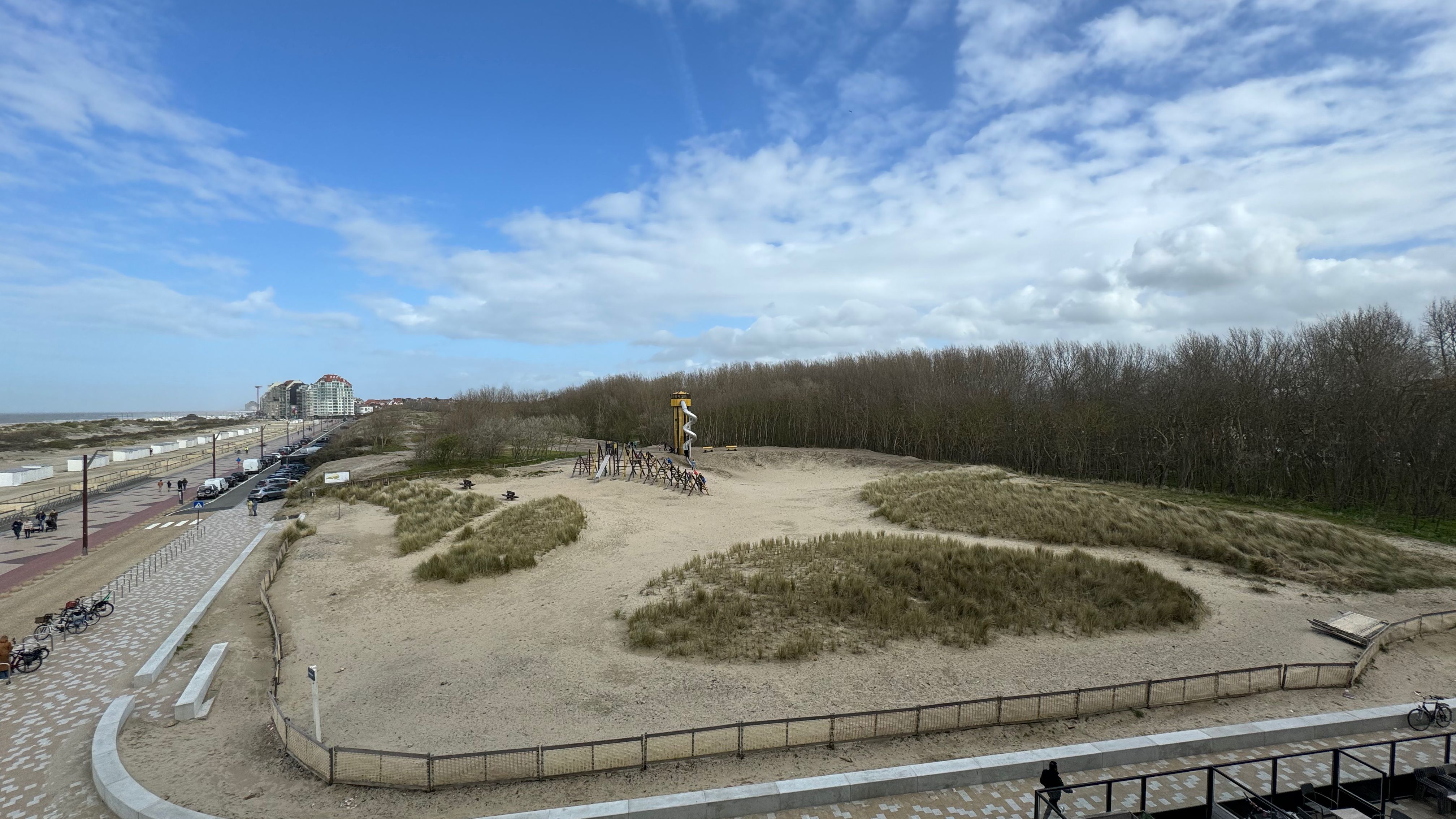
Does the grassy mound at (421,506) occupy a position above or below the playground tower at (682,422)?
below

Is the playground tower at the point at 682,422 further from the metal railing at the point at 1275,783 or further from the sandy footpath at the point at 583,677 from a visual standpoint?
the metal railing at the point at 1275,783

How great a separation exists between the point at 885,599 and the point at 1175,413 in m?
32.7

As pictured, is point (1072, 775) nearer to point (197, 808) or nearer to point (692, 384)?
point (197, 808)

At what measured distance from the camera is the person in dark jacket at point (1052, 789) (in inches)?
252

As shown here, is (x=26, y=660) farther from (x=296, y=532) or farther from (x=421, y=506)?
(x=421, y=506)

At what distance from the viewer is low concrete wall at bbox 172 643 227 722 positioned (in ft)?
34.3

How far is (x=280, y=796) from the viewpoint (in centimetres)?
→ 812

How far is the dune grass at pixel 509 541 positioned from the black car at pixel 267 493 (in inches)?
796

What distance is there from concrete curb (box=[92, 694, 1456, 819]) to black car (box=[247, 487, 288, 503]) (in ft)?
103

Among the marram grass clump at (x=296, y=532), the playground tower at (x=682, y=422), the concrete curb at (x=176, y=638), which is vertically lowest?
the concrete curb at (x=176, y=638)

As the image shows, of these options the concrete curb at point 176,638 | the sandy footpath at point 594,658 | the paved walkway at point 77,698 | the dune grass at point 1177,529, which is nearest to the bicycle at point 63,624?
the paved walkway at point 77,698

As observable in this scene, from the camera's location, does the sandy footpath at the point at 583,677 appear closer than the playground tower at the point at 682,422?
Yes

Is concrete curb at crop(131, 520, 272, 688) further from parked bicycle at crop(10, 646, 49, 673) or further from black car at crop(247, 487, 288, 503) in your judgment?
black car at crop(247, 487, 288, 503)

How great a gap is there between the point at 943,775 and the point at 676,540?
49.5 ft
